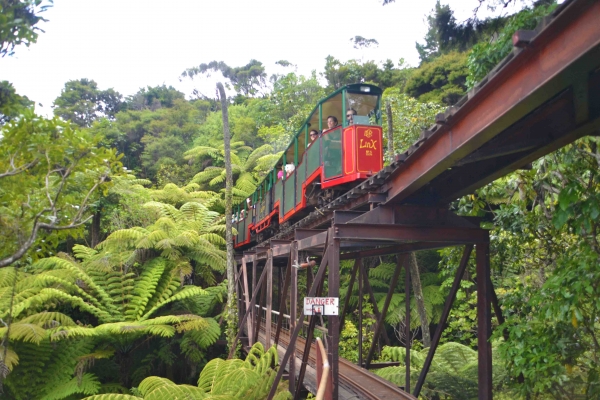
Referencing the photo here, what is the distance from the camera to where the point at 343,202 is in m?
6.21

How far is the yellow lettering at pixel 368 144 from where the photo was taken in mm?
7691

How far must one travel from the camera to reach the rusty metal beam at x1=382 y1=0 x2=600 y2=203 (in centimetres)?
236

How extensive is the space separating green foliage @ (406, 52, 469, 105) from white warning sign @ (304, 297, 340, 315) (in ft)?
57.6

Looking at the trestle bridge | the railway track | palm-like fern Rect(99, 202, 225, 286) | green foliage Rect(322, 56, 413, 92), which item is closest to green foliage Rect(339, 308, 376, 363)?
palm-like fern Rect(99, 202, 225, 286)

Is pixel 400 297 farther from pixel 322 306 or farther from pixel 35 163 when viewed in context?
pixel 35 163

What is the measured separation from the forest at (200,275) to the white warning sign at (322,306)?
1475 mm

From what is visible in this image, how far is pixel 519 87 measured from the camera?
2.85 metres

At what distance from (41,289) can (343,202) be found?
690cm

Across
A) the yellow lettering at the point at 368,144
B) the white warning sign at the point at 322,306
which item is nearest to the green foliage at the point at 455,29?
the yellow lettering at the point at 368,144

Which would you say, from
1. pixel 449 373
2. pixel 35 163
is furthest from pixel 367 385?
pixel 35 163

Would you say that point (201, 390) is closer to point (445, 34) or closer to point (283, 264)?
point (445, 34)

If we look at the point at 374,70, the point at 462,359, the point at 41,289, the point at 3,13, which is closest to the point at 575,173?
the point at 462,359

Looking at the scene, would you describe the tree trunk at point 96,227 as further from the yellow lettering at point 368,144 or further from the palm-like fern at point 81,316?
the yellow lettering at point 368,144

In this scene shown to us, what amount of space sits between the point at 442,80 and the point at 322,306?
2006cm
